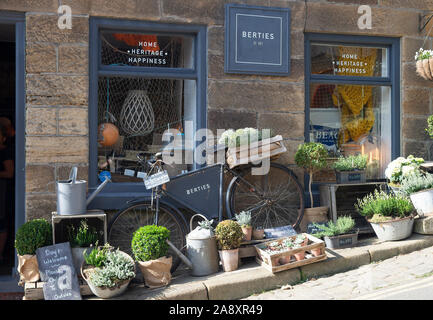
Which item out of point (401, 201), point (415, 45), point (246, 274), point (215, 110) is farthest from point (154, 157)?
point (415, 45)

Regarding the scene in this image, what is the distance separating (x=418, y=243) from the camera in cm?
574

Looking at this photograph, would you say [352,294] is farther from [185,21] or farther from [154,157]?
[185,21]

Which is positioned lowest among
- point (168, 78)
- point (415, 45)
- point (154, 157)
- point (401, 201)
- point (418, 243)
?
point (418, 243)

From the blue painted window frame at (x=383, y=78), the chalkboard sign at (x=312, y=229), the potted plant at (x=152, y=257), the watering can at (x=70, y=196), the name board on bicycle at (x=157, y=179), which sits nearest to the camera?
the potted plant at (x=152, y=257)

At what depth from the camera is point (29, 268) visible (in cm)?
496

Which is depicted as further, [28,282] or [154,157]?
[154,157]

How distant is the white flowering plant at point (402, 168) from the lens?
6.36 metres

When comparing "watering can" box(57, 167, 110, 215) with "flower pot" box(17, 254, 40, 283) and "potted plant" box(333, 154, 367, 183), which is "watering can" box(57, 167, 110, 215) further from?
"potted plant" box(333, 154, 367, 183)

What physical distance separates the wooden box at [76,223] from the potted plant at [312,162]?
2631mm

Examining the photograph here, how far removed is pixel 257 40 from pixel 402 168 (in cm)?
268

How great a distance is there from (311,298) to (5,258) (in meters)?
4.96

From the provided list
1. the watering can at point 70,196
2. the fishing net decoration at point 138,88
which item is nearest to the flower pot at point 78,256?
the watering can at point 70,196

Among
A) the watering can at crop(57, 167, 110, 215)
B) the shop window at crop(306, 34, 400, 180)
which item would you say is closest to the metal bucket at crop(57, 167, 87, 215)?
the watering can at crop(57, 167, 110, 215)

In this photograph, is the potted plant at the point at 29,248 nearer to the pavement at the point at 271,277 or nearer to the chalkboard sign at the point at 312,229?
the pavement at the point at 271,277
